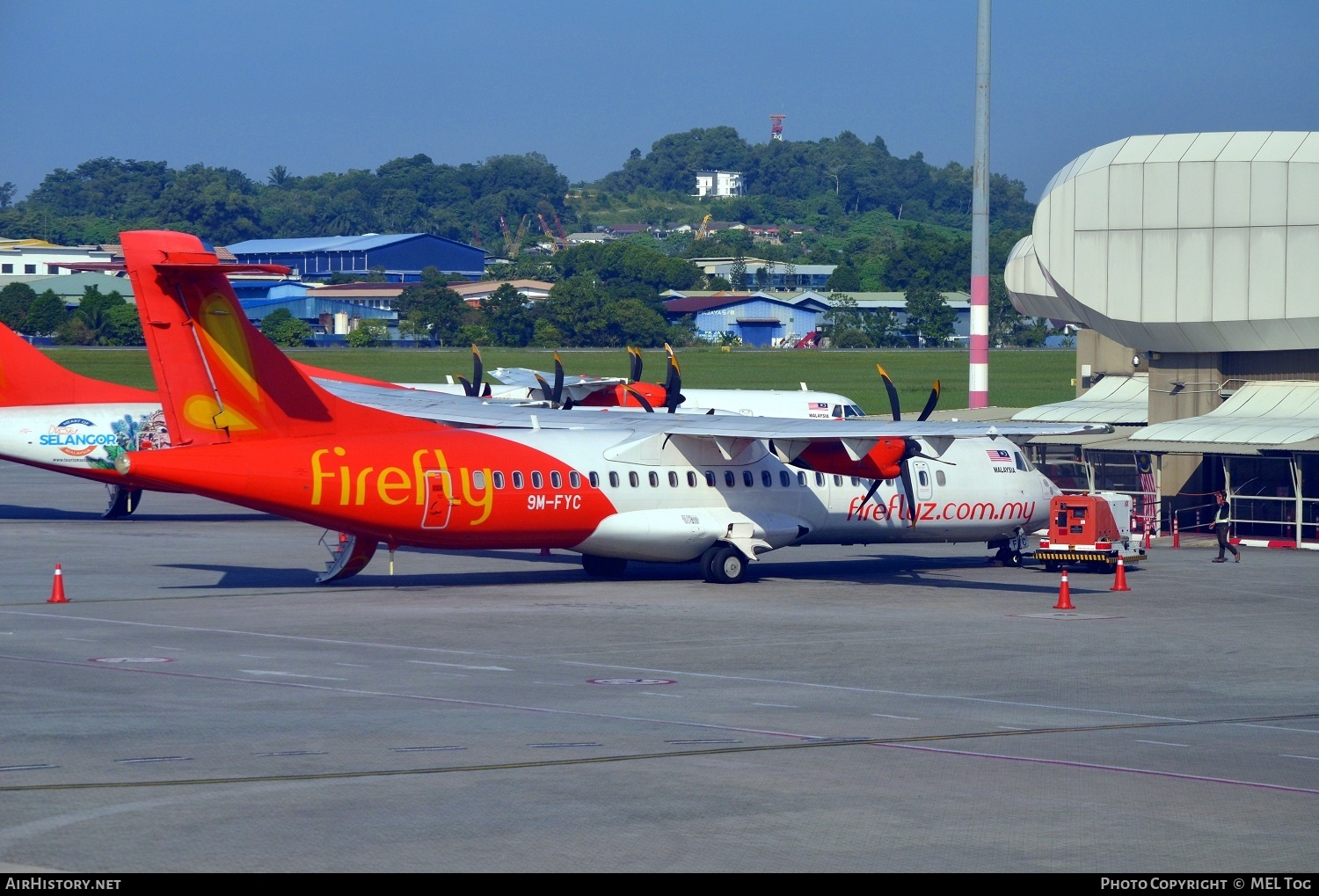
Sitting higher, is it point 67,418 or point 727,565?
point 67,418

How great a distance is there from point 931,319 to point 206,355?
388ft

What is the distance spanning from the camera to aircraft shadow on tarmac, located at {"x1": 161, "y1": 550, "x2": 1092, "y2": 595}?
1088 inches

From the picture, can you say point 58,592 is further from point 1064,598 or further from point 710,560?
point 1064,598

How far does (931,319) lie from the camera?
451ft

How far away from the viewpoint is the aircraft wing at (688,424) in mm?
26625

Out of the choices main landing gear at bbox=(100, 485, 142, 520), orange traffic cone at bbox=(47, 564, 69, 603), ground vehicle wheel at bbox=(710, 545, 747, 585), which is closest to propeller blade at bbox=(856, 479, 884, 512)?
ground vehicle wheel at bbox=(710, 545, 747, 585)

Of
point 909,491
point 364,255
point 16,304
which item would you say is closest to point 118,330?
point 16,304

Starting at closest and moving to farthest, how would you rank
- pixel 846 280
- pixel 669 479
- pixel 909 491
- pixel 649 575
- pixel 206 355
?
pixel 206 355 → pixel 669 479 → pixel 649 575 → pixel 909 491 → pixel 846 280

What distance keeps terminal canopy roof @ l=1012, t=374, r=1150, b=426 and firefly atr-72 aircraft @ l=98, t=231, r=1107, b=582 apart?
1147 centimetres

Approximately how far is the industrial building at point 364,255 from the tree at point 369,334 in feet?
179

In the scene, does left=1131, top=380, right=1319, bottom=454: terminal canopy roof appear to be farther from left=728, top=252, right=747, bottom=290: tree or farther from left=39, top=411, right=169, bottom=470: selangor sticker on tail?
left=728, top=252, right=747, bottom=290: tree

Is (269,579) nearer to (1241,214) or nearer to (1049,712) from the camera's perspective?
(1049,712)

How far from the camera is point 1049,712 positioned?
1662 centimetres

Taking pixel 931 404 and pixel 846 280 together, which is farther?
pixel 846 280
